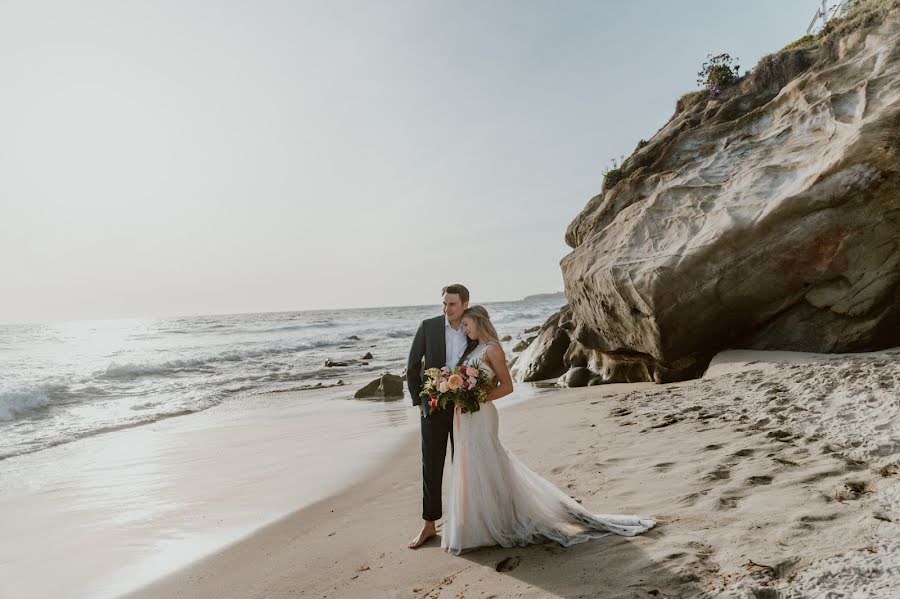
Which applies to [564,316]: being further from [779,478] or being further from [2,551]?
[2,551]

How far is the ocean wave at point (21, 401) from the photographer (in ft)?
43.1

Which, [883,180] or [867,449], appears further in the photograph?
[883,180]

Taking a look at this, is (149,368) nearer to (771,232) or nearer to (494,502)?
(494,502)

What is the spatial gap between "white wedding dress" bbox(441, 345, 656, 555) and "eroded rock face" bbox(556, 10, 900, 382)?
5236 mm

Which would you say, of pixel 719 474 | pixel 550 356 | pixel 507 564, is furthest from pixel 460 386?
pixel 550 356

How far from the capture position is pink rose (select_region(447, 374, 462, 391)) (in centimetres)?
415

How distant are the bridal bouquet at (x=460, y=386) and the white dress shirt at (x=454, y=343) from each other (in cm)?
37

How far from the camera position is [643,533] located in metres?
3.84

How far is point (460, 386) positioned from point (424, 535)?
147cm

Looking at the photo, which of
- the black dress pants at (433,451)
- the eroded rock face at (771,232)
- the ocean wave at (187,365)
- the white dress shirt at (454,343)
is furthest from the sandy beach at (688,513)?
the ocean wave at (187,365)

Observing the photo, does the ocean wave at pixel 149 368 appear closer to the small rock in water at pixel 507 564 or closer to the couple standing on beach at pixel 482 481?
the couple standing on beach at pixel 482 481

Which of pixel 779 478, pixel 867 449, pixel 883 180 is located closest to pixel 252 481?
pixel 779 478

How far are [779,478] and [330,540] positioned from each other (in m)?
4.01

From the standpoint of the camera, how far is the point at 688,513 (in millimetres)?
4105
